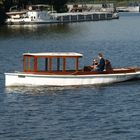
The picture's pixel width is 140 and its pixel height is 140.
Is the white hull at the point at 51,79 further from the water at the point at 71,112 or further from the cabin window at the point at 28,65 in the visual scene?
the cabin window at the point at 28,65

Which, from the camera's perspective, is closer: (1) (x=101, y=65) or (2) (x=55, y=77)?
(2) (x=55, y=77)

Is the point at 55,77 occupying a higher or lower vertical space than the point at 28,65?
lower

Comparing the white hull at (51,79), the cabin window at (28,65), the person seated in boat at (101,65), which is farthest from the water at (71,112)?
the cabin window at (28,65)

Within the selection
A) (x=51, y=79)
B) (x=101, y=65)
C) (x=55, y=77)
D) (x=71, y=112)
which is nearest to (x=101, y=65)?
(x=101, y=65)

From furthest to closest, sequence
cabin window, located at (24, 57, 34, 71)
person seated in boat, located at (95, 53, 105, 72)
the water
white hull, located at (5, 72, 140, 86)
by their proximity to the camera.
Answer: person seated in boat, located at (95, 53, 105, 72), cabin window, located at (24, 57, 34, 71), white hull, located at (5, 72, 140, 86), the water

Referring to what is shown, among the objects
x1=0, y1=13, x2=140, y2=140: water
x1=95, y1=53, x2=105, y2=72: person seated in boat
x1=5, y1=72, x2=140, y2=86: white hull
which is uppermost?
x1=95, y1=53, x2=105, y2=72: person seated in boat

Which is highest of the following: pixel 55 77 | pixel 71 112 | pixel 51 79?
pixel 55 77

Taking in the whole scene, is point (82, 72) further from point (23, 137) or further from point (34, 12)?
point (34, 12)

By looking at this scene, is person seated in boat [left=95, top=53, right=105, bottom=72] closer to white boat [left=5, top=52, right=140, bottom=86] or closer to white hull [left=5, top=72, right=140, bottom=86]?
white boat [left=5, top=52, right=140, bottom=86]

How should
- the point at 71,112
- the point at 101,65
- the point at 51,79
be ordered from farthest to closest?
the point at 101,65
the point at 51,79
the point at 71,112

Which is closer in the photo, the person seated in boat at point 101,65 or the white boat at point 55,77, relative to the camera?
the white boat at point 55,77

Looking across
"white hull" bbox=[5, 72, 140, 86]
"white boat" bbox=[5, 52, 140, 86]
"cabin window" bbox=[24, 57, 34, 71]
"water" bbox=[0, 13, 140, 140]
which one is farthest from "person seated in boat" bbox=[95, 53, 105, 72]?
"cabin window" bbox=[24, 57, 34, 71]

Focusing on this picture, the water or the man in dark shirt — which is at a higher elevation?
the man in dark shirt

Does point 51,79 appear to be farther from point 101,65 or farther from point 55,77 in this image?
point 101,65
